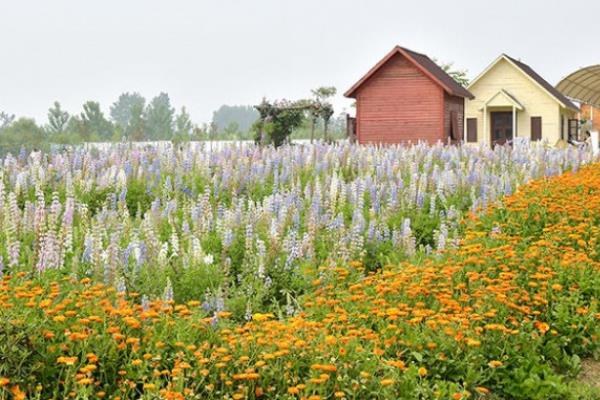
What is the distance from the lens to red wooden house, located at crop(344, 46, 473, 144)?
39.3 meters

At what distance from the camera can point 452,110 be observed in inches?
1624

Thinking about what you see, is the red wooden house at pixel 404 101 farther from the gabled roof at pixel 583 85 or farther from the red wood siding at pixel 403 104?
the gabled roof at pixel 583 85

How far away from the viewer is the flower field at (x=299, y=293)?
5.60m

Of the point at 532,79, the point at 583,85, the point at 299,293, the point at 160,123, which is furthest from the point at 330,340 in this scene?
the point at 160,123

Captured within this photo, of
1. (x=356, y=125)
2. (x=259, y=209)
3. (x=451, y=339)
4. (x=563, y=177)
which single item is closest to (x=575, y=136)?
(x=356, y=125)

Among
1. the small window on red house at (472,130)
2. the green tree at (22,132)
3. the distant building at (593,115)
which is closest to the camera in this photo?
the small window on red house at (472,130)

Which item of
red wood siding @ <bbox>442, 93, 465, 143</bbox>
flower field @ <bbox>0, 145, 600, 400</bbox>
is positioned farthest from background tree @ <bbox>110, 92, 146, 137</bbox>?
flower field @ <bbox>0, 145, 600, 400</bbox>

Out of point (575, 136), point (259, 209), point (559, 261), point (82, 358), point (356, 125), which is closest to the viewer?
point (82, 358)

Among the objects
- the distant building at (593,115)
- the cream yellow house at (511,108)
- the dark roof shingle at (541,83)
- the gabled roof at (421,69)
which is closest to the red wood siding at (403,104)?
the gabled roof at (421,69)

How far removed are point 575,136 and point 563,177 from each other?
3835cm

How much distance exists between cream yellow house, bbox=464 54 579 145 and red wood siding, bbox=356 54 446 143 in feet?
27.9

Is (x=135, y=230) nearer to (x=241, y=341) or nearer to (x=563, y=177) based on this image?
(x=241, y=341)

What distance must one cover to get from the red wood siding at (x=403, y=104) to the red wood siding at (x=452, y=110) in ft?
1.62

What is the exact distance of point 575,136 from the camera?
51906 mm
